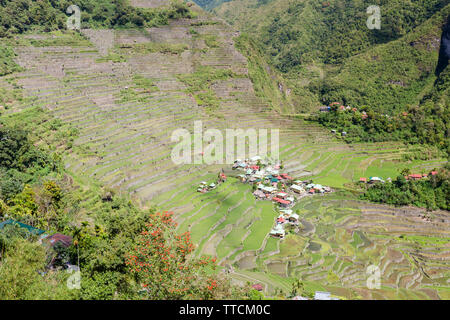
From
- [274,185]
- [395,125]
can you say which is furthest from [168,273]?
[395,125]

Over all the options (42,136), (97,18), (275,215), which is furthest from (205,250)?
(97,18)

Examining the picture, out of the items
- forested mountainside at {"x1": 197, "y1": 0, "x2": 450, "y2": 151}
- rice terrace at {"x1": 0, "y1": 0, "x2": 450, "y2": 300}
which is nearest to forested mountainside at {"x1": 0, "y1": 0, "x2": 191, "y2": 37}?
rice terrace at {"x1": 0, "y1": 0, "x2": 450, "y2": 300}

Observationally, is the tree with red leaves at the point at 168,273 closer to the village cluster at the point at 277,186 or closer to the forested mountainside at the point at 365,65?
the village cluster at the point at 277,186

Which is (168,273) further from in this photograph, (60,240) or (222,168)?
(222,168)

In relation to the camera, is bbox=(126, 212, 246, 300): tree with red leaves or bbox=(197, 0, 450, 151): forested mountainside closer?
bbox=(126, 212, 246, 300): tree with red leaves

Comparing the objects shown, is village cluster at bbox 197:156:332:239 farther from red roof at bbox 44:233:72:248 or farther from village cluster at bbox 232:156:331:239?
red roof at bbox 44:233:72:248

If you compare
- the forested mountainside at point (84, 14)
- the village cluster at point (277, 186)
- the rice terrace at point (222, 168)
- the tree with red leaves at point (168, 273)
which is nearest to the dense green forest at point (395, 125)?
the rice terrace at point (222, 168)
